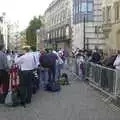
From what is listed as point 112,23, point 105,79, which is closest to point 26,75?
point 105,79

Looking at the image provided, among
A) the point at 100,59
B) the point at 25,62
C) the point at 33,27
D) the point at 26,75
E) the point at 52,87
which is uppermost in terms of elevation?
the point at 33,27

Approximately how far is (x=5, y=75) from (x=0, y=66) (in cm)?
56

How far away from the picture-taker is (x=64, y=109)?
13.2 m

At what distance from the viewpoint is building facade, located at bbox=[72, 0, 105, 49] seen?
66.3 m

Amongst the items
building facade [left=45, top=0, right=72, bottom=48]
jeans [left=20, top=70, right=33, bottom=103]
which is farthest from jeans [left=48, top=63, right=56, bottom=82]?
building facade [left=45, top=0, right=72, bottom=48]

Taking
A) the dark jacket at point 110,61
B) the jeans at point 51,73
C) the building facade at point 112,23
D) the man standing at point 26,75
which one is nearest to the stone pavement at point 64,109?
the man standing at point 26,75

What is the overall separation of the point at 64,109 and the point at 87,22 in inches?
2199

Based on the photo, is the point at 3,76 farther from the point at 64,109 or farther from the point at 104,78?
the point at 104,78

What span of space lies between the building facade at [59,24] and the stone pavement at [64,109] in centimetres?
5559

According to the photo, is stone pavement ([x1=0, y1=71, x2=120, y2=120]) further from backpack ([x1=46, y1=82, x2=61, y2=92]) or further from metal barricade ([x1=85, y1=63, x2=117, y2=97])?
backpack ([x1=46, y1=82, x2=61, y2=92])

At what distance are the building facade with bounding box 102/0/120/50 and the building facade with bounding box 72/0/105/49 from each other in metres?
13.8

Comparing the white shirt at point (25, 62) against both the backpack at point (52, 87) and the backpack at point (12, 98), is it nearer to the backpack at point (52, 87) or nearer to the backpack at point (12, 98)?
the backpack at point (12, 98)

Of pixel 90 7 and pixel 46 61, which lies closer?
pixel 46 61

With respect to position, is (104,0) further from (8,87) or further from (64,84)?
(8,87)
